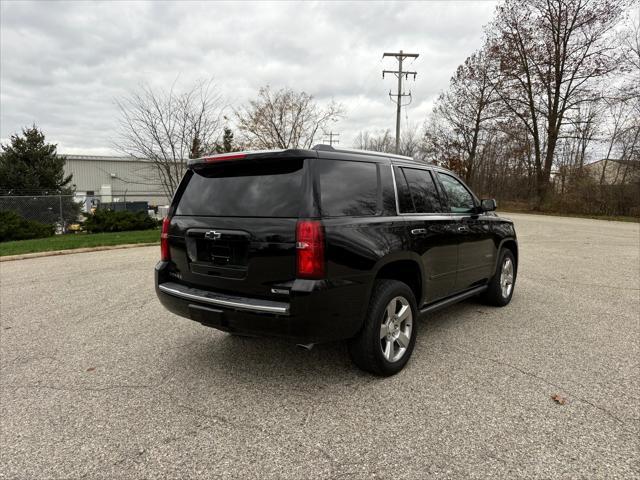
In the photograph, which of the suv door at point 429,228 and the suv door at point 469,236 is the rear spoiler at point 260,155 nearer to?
the suv door at point 429,228

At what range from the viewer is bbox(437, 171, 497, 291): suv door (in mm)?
4344

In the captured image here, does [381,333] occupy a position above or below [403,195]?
below

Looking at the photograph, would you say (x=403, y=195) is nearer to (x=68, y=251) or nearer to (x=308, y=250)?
(x=308, y=250)

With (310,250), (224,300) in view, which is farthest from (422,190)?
(224,300)

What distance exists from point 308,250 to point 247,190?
2.47ft

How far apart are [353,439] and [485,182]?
48036 mm

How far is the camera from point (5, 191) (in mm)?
22375

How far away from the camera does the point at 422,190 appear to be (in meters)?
3.99

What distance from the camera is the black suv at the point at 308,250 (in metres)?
2.79

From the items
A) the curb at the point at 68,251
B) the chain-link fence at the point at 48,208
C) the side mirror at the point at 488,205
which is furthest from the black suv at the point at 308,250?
the chain-link fence at the point at 48,208

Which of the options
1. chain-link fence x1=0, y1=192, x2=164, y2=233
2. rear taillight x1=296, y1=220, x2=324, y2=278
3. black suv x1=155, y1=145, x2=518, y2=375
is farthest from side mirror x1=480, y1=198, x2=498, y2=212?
chain-link fence x1=0, y1=192, x2=164, y2=233

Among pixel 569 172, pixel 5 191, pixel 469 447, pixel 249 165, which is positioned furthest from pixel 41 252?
pixel 569 172

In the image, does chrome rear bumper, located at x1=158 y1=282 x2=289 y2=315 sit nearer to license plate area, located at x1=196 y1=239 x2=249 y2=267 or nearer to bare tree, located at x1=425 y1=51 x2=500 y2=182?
license plate area, located at x1=196 y1=239 x2=249 y2=267

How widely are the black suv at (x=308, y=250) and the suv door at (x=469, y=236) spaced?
1.57 ft
